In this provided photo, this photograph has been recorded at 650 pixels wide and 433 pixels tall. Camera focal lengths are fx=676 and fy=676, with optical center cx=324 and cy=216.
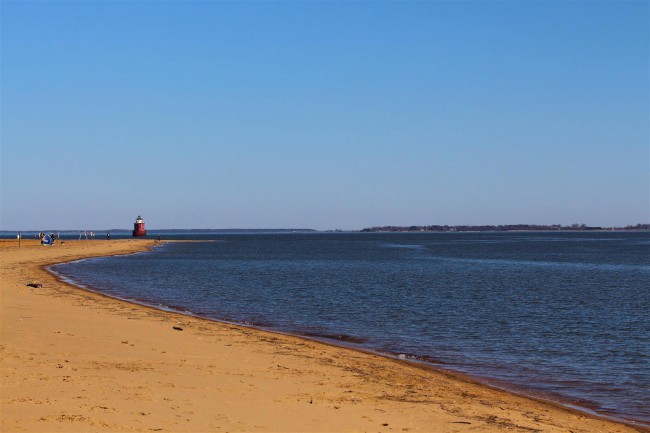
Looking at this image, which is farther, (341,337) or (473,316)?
(473,316)

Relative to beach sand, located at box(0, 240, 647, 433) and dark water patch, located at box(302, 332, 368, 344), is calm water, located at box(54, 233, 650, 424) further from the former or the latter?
beach sand, located at box(0, 240, 647, 433)

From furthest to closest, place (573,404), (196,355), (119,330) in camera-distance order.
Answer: (119,330) → (196,355) → (573,404)

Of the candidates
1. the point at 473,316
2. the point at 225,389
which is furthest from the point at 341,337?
the point at 225,389

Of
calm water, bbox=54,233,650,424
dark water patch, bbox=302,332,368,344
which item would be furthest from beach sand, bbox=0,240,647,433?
calm water, bbox=54,233,650,424

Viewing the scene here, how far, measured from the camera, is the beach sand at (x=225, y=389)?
11.0 meters

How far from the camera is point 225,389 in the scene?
43.9 feet

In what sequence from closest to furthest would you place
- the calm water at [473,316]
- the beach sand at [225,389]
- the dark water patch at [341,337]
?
the beach sand at [225,389] → the calm water at [473,316] → the dark water patch at [341,337]

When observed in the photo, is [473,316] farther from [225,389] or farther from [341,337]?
[225,389]

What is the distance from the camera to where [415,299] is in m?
37.5

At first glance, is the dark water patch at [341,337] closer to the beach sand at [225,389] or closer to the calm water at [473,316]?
the calm water at [473,316]

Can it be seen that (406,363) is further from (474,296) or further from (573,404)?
(474,296)

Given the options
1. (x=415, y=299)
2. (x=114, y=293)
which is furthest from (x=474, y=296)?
(x=114, y=293)

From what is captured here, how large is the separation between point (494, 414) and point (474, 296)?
1079 inches

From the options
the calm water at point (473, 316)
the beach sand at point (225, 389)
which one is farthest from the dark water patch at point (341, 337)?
the beach sand at point (225, 389)
